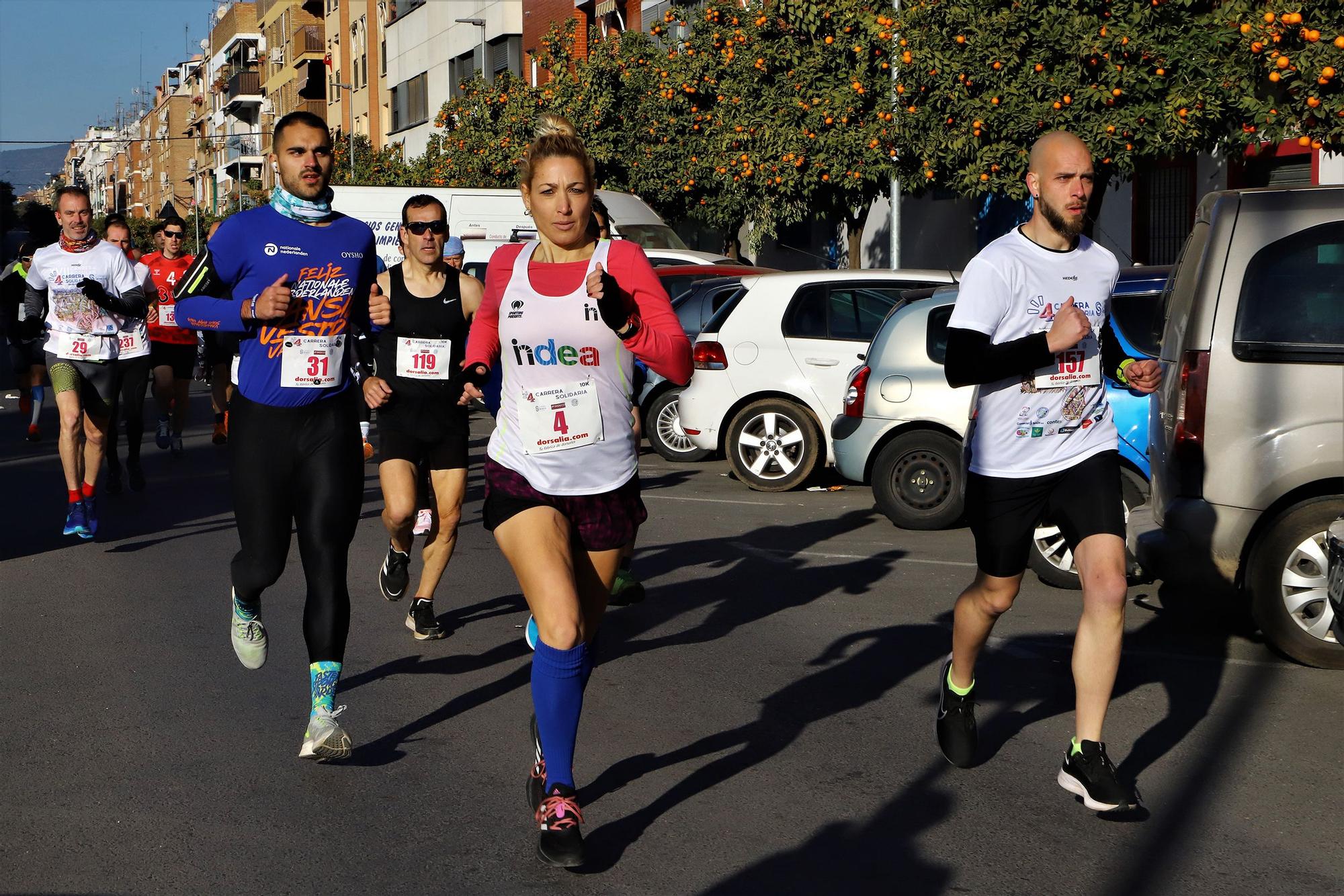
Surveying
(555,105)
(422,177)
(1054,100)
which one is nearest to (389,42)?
(422,177)

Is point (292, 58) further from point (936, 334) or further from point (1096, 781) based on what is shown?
point (1096, 781)

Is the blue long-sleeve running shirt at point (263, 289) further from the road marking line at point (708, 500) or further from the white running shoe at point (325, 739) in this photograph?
the road marking line at point (708, 500)

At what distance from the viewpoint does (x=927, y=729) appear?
5.83 metres

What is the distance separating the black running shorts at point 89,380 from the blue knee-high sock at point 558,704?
23.0 feet

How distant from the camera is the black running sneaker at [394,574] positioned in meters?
7.94

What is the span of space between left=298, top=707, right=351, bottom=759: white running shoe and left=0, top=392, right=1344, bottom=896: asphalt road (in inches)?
2.6

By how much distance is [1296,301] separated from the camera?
258 inches

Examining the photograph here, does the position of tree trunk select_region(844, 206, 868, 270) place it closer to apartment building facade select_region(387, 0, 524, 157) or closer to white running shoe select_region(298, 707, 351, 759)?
white running shoe select_region(298, 707, 351, 759)

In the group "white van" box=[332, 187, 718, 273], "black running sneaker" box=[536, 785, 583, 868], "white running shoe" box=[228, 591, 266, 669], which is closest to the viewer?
"black running sneaker" box=[536, 785, 583, 868]

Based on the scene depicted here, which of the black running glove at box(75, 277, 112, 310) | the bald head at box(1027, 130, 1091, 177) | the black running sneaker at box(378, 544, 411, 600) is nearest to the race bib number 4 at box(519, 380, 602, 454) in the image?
the bald head at box(1027, 130, 1091, 177)

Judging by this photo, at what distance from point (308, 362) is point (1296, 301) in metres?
3.80

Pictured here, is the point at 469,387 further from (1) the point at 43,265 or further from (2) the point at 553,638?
(1) the point at 43,265

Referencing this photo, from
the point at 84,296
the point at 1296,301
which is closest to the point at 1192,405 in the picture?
the point at 1296,301

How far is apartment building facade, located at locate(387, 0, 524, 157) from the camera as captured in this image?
170ft
